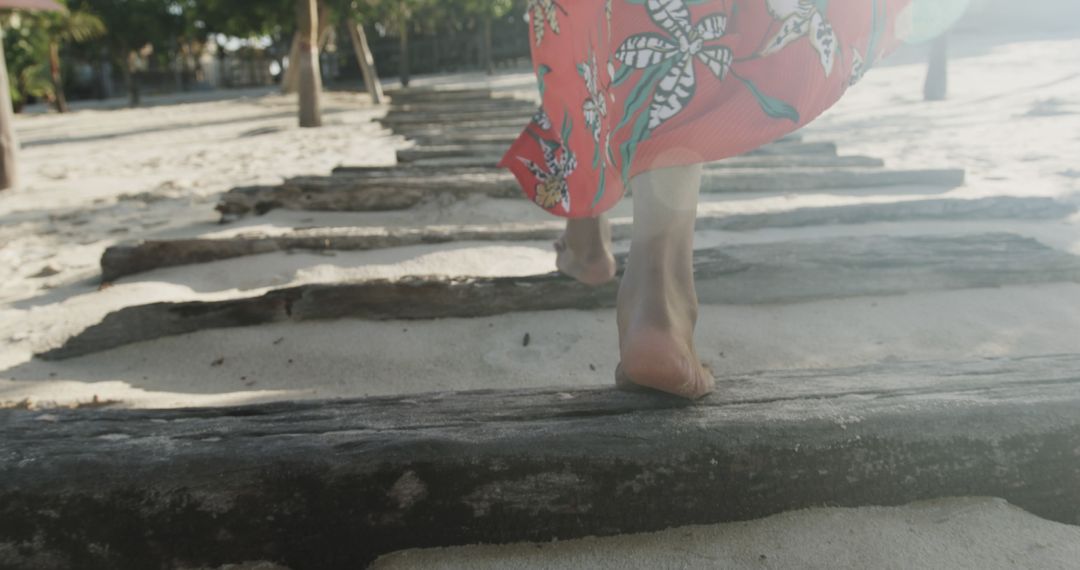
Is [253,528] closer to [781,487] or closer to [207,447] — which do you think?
[207,447]

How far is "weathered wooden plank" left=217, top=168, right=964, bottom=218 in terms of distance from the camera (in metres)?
3.78

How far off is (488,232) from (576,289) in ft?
2.86

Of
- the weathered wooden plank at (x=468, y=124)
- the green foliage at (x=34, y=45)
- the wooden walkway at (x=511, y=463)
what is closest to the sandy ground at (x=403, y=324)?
the wooden walkway at (x=511, y=463)

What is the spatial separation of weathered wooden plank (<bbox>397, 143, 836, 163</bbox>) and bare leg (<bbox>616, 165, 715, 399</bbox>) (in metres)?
3.69

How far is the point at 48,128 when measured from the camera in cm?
1246

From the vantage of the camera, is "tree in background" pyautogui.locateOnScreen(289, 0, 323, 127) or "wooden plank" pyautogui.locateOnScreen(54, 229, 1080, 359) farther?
"tree in background" pyautogui.locateOnScreen(289, 0, 323, 127)

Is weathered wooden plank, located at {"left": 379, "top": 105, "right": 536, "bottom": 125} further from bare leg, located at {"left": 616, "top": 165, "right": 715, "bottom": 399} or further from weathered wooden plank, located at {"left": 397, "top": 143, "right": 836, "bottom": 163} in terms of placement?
bare leg, located at {"left": 616, "top": 165, "right": 715, "bottom": 399}

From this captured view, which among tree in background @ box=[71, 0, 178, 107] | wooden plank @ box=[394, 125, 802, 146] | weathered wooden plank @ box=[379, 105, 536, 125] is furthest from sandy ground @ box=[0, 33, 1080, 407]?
tree in background @ box=[71, 0, 178, 107]

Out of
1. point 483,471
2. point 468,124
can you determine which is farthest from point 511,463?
point 468,124

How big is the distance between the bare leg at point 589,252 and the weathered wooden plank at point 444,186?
1.74 metres

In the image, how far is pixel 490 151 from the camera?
5273 millimetres

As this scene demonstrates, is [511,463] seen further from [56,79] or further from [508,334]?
[56,79]

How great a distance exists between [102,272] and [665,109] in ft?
8.46

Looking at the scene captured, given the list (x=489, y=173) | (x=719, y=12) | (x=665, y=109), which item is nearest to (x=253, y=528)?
(x=665, y=109)
